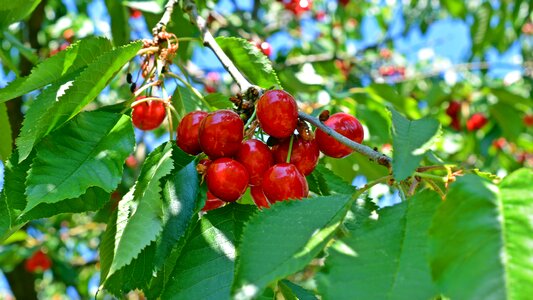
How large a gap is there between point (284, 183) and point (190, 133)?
0.24 m

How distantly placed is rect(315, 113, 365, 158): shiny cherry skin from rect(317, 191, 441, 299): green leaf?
0.92 ft

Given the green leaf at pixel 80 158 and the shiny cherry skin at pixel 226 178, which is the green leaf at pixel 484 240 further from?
the green leaf at pixel 80 158

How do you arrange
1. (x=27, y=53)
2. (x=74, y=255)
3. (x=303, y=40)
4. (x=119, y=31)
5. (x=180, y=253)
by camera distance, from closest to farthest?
(x=180, y=253)
(x=27, y=53)
(x=119, y=31)
(x=303, y=40)
(x=74, y=255)

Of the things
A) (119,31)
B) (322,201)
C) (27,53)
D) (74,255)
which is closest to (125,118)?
(322,201)

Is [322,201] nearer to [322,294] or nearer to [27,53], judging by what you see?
[322,294]

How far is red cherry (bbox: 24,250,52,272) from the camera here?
159 inches

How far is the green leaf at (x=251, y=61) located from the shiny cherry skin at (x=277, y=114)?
26 cm

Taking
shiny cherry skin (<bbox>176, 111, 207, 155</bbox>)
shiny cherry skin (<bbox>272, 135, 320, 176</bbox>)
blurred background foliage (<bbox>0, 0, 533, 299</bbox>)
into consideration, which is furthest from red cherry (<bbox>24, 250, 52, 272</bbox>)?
shiny cherry skin (<bbox>272, 135, 320, 176</bbox>)

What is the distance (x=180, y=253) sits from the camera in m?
0.99

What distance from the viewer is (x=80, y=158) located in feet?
3.25

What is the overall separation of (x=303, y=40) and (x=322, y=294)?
3.50m

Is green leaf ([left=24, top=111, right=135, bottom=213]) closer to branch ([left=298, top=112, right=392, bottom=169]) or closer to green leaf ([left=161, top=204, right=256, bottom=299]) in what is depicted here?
green leaf ([left=161, top=204, right=256, bottom=299])

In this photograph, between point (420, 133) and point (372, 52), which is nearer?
point (420, 133)

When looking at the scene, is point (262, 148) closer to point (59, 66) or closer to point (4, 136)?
point (59, 66)
